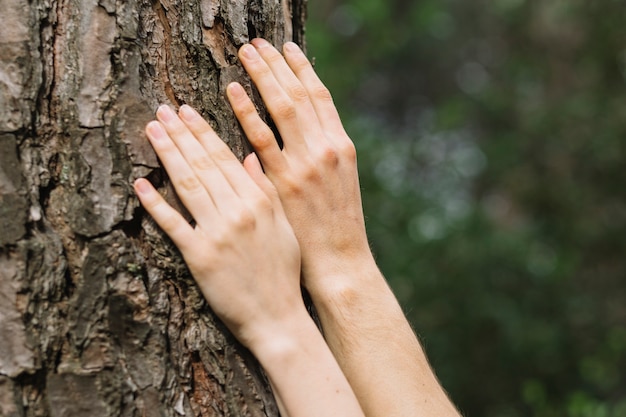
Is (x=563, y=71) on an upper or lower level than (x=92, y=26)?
lower

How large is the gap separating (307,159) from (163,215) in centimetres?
37

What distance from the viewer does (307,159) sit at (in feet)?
5.32

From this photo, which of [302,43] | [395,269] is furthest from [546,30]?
[302,43]

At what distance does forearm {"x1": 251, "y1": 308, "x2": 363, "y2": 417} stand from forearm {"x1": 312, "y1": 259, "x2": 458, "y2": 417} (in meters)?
0.16

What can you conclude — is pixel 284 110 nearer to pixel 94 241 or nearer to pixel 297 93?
pixel 297 93

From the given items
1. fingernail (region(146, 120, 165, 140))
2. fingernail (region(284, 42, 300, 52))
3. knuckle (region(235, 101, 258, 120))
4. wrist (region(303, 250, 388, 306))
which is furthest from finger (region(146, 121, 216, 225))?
fingernail (region(284, 42, 300, 52))

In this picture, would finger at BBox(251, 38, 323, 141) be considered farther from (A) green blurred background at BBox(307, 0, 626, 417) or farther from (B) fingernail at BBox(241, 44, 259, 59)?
(A) green blurred background at BBox(307, 0, 626, 417)

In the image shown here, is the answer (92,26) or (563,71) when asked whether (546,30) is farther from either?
(92,26)

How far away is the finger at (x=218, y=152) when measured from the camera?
1477 mm

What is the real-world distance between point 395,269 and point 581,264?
2.42 meters

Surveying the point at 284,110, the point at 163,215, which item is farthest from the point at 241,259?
the point at 284,110

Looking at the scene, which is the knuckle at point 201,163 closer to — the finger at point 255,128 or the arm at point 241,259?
the arm at point 241,259

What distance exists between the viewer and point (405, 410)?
5.20 feet

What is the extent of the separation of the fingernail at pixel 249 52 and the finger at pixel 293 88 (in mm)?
26
